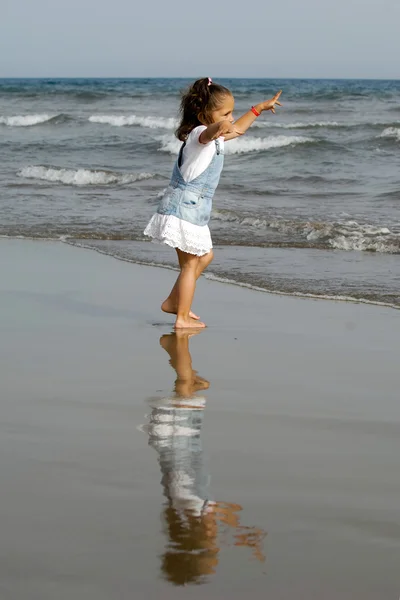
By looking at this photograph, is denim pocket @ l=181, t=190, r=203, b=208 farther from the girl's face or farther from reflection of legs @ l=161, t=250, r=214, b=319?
the girl's face

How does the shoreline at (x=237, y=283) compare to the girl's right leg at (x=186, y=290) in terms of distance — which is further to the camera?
the shoreline at (x=237, y=283)

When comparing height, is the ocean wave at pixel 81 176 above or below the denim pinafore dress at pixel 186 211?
below

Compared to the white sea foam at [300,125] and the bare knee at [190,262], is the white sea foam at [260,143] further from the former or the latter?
the bare knee at [190,262]

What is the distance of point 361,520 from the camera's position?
2557 millimetres

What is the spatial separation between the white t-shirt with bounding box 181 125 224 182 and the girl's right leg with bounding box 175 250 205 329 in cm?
43

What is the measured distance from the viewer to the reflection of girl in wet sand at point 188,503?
2.33m

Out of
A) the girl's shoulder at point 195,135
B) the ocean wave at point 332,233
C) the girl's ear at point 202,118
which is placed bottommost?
the ocean wave at point 332,233

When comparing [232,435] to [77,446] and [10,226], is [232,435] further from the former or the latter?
[10,226]

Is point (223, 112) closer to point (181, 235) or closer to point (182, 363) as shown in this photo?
point (181, 235)

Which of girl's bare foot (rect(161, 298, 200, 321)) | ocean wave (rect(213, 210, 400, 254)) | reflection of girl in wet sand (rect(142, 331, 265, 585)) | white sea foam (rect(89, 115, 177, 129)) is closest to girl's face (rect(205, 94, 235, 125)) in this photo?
girl's bare foot (rect(161, 298, 200, 321))

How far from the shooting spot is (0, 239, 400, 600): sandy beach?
7.48ft

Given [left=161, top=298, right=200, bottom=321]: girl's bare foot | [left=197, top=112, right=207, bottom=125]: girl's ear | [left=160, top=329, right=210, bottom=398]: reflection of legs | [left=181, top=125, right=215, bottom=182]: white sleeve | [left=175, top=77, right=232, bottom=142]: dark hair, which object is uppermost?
[left=175, top=77, right=232, bottom=142]: dark hair

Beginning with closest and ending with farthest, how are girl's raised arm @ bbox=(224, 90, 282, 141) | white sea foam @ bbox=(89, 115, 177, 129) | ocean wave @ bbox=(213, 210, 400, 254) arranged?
girl's raised arm @ bbox=(224, 90, 282, 141) → ocean wave @ bbox=(213, 210, 400, 254) → white sea foam @ bbox=(89, 115, 177, 129)

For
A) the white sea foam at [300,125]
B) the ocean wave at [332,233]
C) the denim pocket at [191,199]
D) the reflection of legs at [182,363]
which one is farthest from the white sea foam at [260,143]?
the reflection of legs at [182,363]
